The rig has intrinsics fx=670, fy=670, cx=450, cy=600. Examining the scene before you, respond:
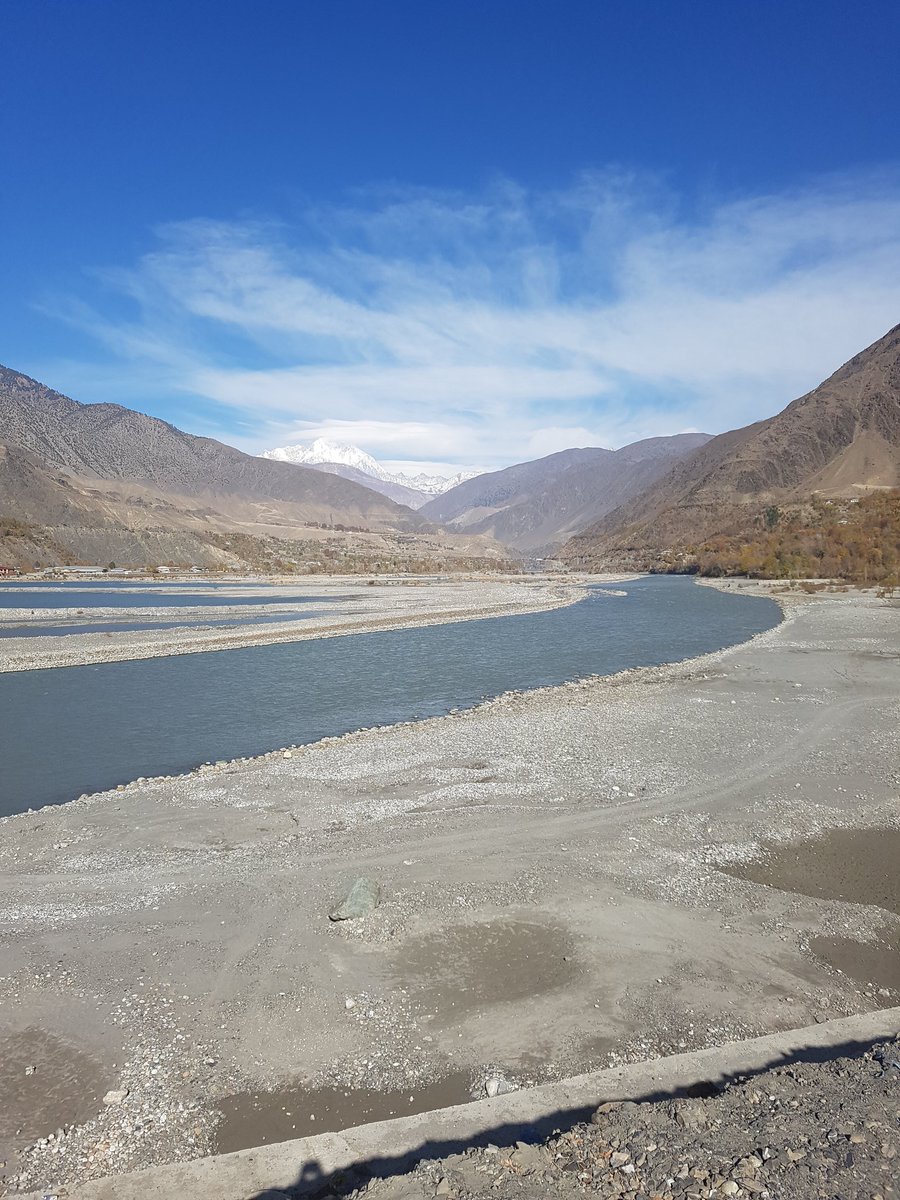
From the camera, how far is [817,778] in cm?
1459

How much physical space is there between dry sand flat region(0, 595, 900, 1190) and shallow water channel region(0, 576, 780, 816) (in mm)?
3175

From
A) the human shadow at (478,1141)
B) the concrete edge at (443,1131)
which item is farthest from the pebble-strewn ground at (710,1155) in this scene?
the concrete edge at (443,1131)

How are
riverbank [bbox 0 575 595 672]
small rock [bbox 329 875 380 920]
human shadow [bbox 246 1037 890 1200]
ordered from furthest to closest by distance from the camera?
riverbank [bbox 0 575 595 672], small rock [bbox 329 875 380 920], human shadow [bbox 246 1037 890 1200]

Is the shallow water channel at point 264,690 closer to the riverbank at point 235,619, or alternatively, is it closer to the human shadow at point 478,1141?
the riverbank at point 235,619

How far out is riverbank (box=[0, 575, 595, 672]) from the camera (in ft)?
111

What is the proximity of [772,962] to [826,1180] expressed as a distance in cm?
399

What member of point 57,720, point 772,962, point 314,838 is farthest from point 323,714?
point 772,962

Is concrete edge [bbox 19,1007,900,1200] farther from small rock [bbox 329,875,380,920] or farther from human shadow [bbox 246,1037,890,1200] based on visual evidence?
small rock [bbox 329,875,380,920]

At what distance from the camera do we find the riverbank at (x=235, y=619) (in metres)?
33.9

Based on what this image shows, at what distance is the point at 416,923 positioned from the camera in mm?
8852

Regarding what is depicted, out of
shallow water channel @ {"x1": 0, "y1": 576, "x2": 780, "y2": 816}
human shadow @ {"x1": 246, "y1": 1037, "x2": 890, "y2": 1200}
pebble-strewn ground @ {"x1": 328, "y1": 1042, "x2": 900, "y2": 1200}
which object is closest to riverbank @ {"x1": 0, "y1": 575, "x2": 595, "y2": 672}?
shallow water channel @ {"x1": 0, "y1": 576, "x2": 780, "y2": 816}

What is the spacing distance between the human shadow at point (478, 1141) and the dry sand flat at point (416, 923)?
0.60m

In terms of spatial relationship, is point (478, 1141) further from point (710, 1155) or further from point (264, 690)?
point (264, 690)

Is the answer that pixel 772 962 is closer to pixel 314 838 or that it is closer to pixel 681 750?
pixel 314 838
